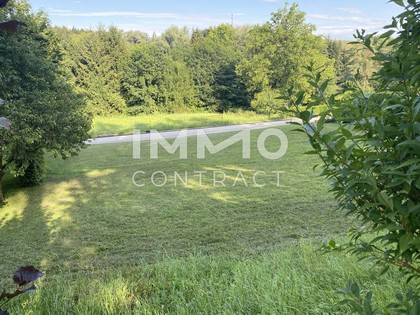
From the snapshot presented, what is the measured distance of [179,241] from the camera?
4.30 meters

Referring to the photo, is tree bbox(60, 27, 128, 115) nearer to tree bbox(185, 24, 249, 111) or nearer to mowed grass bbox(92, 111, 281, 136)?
mowed grass bbox(92, 111, 281, 136)

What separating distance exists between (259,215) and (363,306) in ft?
14.6

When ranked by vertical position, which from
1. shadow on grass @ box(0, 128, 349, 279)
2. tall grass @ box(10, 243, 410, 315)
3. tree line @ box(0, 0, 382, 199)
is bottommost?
shadow on grass @ box(0, 128, 349, 279)

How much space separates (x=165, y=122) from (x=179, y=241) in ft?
50.2

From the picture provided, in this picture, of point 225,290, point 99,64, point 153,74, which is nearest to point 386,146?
point 225,290

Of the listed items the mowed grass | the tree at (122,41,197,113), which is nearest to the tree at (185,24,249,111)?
the tree at (122,41,197,113)

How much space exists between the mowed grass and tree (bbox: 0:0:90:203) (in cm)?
889

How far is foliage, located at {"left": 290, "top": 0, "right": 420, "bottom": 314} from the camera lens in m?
0.62

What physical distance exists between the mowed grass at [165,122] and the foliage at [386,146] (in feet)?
53.2

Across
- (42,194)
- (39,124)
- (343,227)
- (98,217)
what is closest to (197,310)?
(343,227)

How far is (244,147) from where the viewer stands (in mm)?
11359

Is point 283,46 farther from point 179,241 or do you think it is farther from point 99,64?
point 99,64

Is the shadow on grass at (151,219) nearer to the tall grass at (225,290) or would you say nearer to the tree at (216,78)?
the tall grass at (225,290)

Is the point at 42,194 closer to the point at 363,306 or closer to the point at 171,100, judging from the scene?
the point at 363,306
